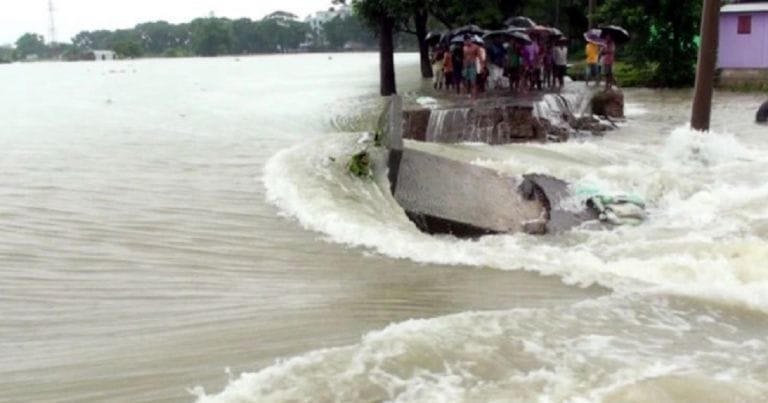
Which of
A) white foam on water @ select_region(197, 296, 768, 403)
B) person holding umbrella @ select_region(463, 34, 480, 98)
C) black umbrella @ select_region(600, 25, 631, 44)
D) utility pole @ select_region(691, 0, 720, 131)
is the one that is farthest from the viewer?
black umbrella @ select_region(600, 25, 631, 44)

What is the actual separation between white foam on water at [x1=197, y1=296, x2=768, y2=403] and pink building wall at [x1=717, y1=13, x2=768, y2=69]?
2430 cm

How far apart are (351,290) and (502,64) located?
1633cm

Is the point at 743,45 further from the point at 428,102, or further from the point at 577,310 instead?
the point at 577,310

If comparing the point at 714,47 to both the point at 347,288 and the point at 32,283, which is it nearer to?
the point at 347,288

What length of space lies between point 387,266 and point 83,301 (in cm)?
258

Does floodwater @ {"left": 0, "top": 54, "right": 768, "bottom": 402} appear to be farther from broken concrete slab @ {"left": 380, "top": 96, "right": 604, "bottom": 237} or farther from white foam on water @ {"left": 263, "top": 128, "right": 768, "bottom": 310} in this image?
broken concrete slab @ {"left": 380, "top": 96, "right": 604, "bottom": 237}

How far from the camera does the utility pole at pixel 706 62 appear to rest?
1302 centimetres

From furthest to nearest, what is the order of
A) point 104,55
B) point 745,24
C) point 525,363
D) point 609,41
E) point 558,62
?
point 104,55 → point 745,24 → point 558,62 → point 609,41 → point 525,363

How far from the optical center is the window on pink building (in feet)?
88.8

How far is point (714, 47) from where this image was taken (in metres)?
13.4

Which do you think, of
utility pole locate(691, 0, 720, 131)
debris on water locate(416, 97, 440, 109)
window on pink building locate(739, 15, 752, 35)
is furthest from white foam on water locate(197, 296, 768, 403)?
window on pink building locate(739, 15, 752, 35)

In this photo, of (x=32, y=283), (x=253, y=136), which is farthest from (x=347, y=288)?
(x=253, y=136)

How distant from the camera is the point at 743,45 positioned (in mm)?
27328

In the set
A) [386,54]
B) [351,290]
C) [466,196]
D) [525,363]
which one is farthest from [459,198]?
[386,54]
